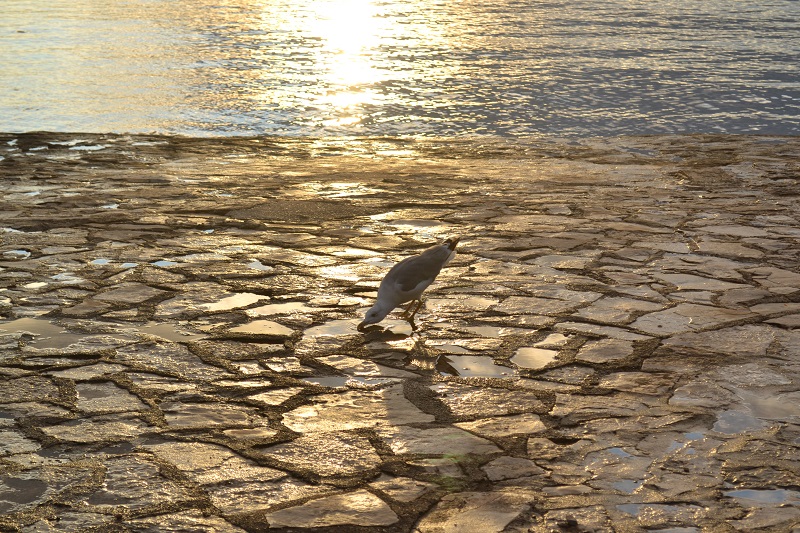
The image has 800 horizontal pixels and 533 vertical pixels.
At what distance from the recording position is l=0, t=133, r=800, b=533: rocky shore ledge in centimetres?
359

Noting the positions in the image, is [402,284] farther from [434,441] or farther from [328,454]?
[328,454]

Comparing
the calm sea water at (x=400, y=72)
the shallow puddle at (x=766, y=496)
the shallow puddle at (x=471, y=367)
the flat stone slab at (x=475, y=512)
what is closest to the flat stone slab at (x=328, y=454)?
the flat stone slab at (x=475, y=512)

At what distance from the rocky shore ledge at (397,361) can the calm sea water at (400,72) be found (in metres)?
4.63

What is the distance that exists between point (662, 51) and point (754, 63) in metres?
2.46

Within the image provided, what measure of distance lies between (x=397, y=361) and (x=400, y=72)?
13692mm

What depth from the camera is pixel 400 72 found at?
59.1ft

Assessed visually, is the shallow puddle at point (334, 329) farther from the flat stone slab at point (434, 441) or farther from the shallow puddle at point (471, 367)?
the flat stone slab at point (434, 441)

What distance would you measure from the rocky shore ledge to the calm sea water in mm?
4628

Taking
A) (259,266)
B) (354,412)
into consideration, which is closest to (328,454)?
(354,412)

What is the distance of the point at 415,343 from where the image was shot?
524 cm

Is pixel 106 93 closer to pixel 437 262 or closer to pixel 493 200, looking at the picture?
pixel 493 200

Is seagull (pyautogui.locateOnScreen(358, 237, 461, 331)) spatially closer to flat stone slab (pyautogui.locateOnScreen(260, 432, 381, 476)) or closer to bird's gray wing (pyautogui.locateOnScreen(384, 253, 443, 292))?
bird's gray wing (pyautogui.locateOnScreen(384, 253, 443, 292))

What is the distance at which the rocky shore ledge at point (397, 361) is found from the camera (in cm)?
359

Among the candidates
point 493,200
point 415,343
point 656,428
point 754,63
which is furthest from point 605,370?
point 754,63
